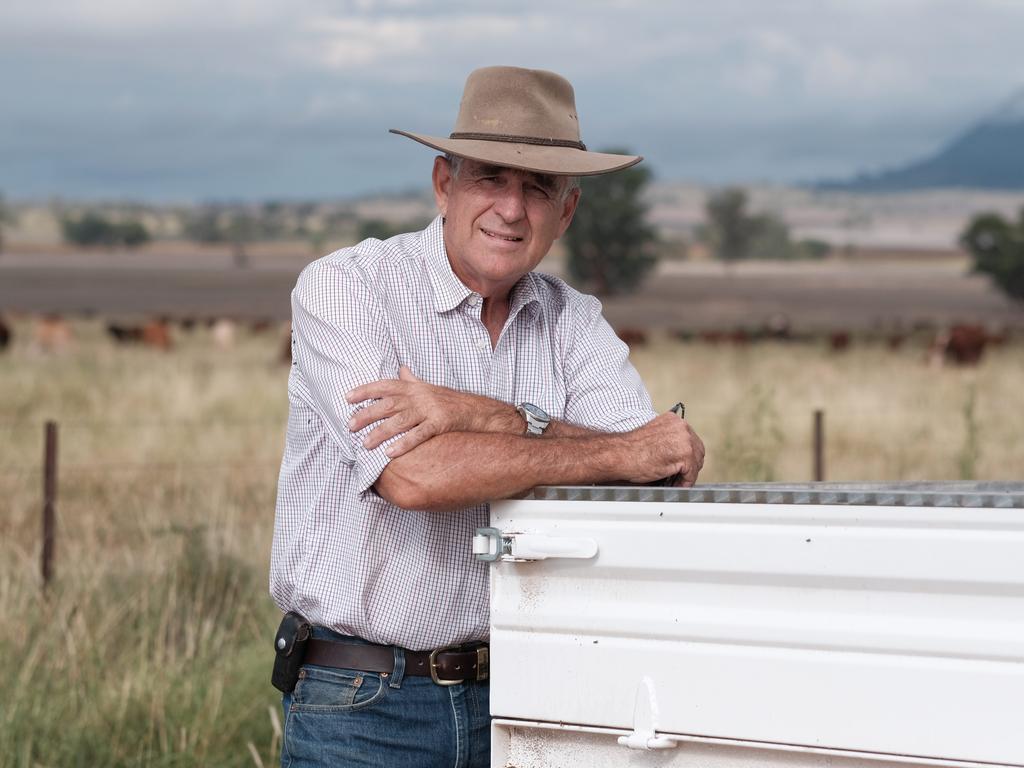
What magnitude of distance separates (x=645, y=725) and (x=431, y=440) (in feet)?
2.35

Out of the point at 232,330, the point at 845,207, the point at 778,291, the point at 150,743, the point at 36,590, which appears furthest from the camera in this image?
the point at 845,207

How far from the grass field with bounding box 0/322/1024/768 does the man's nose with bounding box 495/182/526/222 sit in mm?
2097

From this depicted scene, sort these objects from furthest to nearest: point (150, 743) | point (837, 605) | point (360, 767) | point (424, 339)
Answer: point (150, 743) < point (424, 339) < point (360, 767) < point (837, 605)

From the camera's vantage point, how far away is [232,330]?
34.8 m

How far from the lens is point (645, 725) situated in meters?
2.47

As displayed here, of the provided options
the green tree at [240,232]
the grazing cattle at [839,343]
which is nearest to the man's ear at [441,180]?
the grazing cattle at [839,343]

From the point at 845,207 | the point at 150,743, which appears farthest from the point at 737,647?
the point at 845,207

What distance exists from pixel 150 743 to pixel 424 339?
2.46 metres

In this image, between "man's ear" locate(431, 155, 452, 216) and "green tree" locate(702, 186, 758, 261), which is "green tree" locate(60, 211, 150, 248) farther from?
"man's ear" locate(431, 155, 452, 216)

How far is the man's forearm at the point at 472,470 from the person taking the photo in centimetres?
274

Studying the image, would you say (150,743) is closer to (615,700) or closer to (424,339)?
(424,339)

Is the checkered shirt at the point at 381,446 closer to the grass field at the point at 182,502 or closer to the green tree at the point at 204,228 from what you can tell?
the grass field at the point at 182,502

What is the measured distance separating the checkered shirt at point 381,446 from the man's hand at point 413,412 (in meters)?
0.03

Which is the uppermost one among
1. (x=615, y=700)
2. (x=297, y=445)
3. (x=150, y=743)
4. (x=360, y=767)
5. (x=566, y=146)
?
(x=566, y=146)
